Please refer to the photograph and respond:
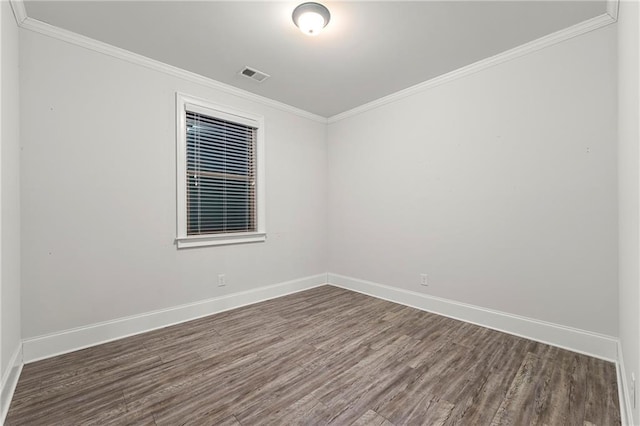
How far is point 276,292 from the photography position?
3.80 m

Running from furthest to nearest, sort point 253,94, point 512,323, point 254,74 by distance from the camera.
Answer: point 253,94
point 254,74
point 512,323

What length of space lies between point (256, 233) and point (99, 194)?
1.69 metres

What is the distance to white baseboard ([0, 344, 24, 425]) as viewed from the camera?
1592 mm

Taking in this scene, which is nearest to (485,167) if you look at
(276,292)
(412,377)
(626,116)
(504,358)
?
(626,116)

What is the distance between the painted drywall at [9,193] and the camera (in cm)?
175

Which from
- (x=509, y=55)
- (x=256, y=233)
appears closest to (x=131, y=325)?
(x=256, y=233)

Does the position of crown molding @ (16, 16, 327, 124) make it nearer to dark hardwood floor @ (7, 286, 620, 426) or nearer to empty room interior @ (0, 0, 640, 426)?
empty room interior @ (0, 0, 640, 426)

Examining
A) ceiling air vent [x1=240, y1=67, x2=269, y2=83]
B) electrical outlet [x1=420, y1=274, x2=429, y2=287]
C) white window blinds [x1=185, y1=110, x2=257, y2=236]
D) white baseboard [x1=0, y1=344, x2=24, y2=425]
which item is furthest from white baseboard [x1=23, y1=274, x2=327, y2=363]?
Answer: ceiling air vent [x1=240, y1=67, x2=269, y2=83]

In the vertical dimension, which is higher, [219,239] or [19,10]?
[19,10]

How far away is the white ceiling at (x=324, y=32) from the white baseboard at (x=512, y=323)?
2561mm

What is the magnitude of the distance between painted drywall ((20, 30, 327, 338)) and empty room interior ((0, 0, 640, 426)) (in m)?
0.02

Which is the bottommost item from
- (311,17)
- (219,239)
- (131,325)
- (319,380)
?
(319,380)

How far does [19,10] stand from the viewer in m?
2.03

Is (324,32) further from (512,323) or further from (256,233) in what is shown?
(512,323)
